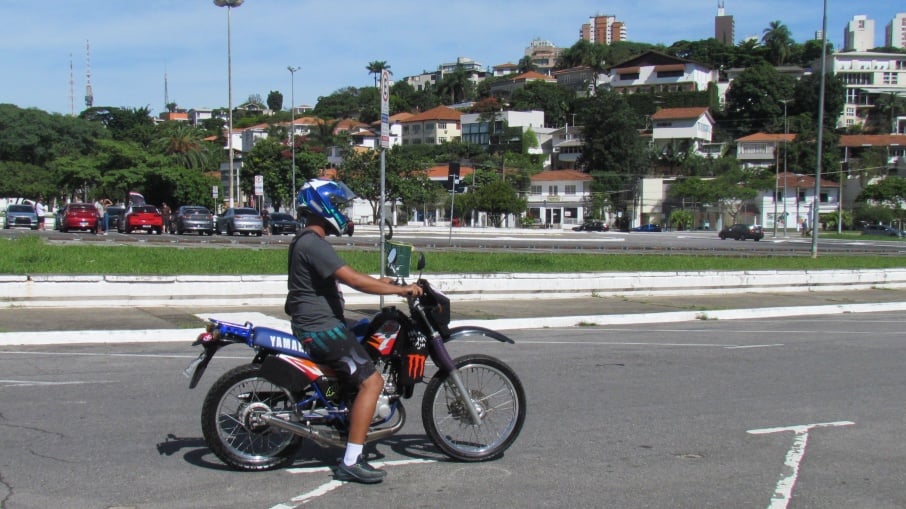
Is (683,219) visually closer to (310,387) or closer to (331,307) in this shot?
(310,387)

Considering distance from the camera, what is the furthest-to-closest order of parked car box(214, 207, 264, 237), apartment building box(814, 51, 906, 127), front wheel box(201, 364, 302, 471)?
apartment building box(814, 51, 906, 127) < parked car box(214, 207, 264, 237) < front wheel box(201, 364, 302, 471)

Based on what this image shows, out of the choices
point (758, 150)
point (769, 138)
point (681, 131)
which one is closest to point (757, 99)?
point (769, 138)

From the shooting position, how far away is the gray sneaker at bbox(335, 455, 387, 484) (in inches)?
217

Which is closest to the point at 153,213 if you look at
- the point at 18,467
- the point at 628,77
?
the point at 18,467

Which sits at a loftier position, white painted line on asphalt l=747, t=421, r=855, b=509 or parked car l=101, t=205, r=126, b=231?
parked car l=101, t=205, r=126, b=231

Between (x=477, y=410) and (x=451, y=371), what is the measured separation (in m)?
0.37

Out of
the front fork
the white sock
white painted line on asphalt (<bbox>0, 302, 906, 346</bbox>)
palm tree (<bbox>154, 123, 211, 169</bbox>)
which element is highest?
palm tree (<bbox>154, 123, 211, 169</bbox>)

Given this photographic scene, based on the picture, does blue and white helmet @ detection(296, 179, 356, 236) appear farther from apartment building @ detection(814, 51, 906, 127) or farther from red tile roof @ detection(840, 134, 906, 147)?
apartment building @ detection(814, 51, 906, 127)

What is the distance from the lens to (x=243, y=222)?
Answer: 1731 inches

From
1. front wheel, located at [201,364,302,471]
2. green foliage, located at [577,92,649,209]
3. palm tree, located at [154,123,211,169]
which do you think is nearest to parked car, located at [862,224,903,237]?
green foliage, located at [577,92,649,209]

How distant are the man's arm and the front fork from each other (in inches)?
16.3

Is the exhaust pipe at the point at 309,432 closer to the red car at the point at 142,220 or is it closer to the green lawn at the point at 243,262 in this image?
the green lawn at the point at 243,262

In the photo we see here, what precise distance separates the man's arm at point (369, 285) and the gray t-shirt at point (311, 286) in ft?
0.20

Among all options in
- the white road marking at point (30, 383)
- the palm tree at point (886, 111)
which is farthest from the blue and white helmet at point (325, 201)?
the palm tree at point (886, 111)
